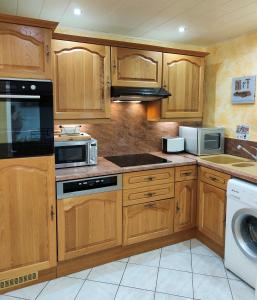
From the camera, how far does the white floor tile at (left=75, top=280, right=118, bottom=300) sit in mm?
1974

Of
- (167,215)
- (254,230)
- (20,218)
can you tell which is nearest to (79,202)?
(20,218)

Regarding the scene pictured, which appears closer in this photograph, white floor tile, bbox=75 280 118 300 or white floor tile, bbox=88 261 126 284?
white floor tile, bbox=75 280 118 300

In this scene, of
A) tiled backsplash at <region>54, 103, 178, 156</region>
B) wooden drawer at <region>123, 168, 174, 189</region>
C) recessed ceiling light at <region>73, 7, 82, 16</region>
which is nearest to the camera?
recessed ceiling light at <region>73, 7, 82, 16</region>

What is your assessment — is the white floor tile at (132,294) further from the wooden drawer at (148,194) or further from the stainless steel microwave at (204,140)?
the stainless steel microwave at (204,140)

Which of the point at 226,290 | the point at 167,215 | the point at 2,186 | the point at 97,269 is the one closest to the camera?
the point at 2,186

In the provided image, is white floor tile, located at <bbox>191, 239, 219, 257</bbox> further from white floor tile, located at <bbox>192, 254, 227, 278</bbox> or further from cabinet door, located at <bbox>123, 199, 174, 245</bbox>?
cabinet door, located at <bbox>123, 199, 174, 245</bbox>

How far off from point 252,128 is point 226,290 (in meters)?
1.62

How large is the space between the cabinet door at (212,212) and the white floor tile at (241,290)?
1.25ft

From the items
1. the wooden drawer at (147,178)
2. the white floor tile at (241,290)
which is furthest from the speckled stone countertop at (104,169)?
the white floor tile at (241,290)

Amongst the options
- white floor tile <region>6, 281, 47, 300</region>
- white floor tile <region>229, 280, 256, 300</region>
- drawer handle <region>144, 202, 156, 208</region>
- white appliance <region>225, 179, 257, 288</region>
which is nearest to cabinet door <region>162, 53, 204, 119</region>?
drawer handle <region>144, 202, 156, 208</region>

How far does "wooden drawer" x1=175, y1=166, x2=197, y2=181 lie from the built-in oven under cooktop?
0.17 m

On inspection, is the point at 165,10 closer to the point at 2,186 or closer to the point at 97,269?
the point at 2,186

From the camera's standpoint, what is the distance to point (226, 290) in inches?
80.5

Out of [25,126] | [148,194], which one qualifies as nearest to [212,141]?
[148,194]
